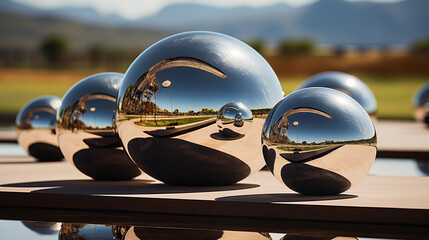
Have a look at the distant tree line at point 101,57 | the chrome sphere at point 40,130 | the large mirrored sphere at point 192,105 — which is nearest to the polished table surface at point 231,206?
the large mirrored sphere at point 192,105

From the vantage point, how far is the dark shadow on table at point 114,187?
8406 millimetres

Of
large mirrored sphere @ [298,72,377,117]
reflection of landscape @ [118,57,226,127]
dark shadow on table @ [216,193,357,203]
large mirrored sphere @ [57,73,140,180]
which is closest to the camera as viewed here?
dark shadow on table @ [216,193,357,203]

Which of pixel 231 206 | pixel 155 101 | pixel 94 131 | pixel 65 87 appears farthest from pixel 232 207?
pixel 65 87

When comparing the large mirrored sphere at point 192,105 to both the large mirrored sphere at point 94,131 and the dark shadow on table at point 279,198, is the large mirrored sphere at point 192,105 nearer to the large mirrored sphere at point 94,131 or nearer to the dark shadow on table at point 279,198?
the large mirrored sphere at point 94,131

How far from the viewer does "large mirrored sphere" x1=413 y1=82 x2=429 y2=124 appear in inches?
891

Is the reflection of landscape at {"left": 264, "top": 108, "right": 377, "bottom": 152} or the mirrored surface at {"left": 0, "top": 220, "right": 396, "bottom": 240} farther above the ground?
the reflection of landscape at {"left": 264, "top": 108, "right": 377, "bottom": 152}

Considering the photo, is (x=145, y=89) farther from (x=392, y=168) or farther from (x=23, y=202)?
(x=392, y=168)

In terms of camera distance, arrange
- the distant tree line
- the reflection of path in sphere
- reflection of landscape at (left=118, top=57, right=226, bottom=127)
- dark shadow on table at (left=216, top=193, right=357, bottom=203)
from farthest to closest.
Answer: the distant tree line, reflection of landscape at (left=118, top=57, right=226, bottom=127), dark shadow on table at (left=216, top=193, right=357, bottom=203), the reflection of path in sphere

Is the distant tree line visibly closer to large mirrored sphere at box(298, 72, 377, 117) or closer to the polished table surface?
large mirrored sphere at box(298, 72, 377, 117)

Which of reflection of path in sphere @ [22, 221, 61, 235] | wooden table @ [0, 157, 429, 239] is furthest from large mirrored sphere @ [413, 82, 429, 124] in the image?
reflection of path in sphere @ [22, 221, 61, 235]

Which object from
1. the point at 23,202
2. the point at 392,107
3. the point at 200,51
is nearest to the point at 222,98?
the point at 200,51

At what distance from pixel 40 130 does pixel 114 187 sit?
401cm

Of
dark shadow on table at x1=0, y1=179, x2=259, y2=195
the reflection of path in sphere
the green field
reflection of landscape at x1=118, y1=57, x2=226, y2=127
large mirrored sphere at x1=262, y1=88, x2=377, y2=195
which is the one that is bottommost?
the reflection of path in sphere

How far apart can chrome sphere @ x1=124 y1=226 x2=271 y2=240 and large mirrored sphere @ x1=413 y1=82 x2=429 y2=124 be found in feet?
56.9
